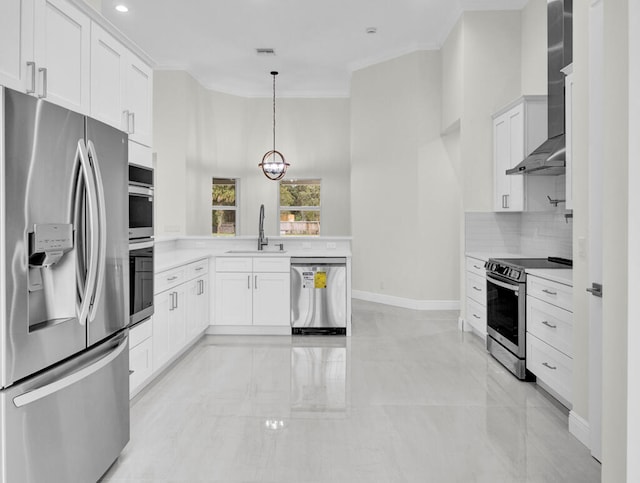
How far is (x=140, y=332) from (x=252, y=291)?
75.2 inches

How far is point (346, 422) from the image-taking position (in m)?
2.77

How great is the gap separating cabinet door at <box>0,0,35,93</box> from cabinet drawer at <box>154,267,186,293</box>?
1.83 metres

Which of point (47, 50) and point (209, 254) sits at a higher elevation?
point (47, 50)

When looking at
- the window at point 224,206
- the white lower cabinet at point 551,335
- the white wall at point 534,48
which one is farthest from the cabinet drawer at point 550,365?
the window at point 224,206

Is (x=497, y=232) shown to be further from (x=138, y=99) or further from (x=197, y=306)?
(x=138, y=99)

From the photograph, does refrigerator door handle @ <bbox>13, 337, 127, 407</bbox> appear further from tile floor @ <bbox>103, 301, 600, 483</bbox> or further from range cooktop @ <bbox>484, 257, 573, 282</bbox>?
range cooktop @ <bbox>484, 257, 573, 282</bbox>

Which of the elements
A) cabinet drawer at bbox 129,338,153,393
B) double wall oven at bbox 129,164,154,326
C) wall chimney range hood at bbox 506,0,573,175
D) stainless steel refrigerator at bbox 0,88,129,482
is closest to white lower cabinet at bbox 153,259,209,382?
cabinet drawer at bbox 129,338,153,393

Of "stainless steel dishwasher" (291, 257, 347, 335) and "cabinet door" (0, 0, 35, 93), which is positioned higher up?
"cabinet door" (0, 0, 35, 93)

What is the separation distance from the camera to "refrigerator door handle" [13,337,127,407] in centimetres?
156

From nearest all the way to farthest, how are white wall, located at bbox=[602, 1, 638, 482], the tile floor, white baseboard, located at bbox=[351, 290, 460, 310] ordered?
white wall, located at bbox=[602, 1, 638, 482], the tile floor, white baseboard, located at bbox=[351, 290, 460, 310]

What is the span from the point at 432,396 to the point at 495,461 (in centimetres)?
90

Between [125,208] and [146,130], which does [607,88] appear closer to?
[125,208]

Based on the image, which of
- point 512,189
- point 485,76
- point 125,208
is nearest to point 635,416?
point 125,208

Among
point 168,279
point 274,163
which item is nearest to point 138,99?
point 168,279
